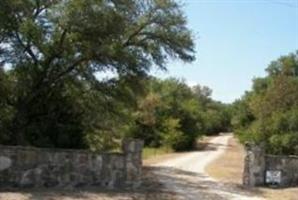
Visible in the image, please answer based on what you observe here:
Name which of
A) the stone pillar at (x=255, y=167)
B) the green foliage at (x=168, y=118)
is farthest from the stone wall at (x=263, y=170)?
the green foliage at (x=168, y=118)

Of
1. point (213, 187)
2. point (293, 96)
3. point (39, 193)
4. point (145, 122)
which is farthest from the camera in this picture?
point (145, 122)

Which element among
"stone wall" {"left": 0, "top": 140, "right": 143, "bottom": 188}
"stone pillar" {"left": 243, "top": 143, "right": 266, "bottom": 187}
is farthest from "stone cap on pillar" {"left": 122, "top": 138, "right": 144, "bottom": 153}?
"stone pillar" {"left": 243, "top": 143, "right": 266, "bottom": 187}

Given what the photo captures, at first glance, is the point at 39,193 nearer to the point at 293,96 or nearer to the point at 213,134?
the point at 293,96

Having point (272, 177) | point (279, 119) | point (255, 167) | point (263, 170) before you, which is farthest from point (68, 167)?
point (279, 119)

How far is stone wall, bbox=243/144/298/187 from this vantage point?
904 inches

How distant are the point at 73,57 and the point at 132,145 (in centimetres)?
490

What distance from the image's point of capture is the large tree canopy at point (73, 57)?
21609 mm

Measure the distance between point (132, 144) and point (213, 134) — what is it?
79.9 meters

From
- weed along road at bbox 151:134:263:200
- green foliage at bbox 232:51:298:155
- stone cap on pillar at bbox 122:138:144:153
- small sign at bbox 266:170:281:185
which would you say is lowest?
weed along road at bbox 151:134:263:200

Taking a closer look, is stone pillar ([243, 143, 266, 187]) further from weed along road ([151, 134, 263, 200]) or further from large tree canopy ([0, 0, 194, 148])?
large tree canopy ([0, 0, 194, 148])

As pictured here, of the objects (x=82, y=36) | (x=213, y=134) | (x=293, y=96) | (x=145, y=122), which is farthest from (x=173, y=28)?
(x=213, y=134)

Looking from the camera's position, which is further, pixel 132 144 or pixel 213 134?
pixel 213 134

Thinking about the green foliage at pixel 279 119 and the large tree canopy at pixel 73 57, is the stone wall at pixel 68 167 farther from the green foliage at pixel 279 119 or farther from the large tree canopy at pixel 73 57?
the green foliage at pixel 279 119

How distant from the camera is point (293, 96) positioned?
136 ft
